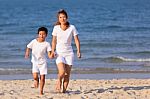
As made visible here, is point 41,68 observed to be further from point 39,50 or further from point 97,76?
point 97,76

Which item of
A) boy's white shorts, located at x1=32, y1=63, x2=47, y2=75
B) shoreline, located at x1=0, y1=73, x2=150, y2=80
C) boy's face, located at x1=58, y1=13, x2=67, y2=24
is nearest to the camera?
boy's face, located at x1=58, y1=13, x2=67, y2=24

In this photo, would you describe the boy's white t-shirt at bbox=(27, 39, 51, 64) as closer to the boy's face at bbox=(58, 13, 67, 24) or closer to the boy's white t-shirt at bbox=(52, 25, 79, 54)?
the boy's white t-shirt at bbox=(52, 25, 79, 54)

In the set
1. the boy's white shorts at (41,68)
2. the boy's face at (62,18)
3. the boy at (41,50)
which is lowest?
the boy's white shorts at (41,68)

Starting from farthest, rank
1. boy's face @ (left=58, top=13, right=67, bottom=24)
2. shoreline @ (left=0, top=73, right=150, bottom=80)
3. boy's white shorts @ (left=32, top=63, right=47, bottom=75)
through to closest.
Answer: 1. shoreline @ (left=0, top=73, right=150, bottom=80)
2. boy's white shorts @ (left=32, top=63, right=47, bottom=75)
3. boy's face @ (left=58, top=13, right=67, bottom=24)

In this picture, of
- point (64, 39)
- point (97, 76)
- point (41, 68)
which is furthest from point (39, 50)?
point (97, 76)

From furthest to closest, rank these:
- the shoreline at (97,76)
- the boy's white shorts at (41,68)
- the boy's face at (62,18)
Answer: the shoreline at (97,76) < the boy's white shorts at (41,68) < the boy's face at (62,18)

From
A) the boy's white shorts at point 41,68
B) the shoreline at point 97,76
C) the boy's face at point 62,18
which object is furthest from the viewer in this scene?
the shoreline at point 97,76

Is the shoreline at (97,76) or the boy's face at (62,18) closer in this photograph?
the boy's face at (62,18)

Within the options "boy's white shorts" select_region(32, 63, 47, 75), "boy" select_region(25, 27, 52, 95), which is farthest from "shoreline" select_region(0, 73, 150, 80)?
"boy" select_region(25, 27, 52, 95)

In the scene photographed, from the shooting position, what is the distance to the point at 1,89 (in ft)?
37.4

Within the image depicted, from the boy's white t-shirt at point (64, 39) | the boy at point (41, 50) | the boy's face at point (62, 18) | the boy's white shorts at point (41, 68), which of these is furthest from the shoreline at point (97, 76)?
the boy's face at point (62, 18)

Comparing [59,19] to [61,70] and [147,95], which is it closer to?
[61,70]

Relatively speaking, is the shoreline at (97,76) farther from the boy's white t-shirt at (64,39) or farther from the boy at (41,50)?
the boy's white t-shirt at (64,39)

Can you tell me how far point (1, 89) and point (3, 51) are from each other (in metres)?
12.0
